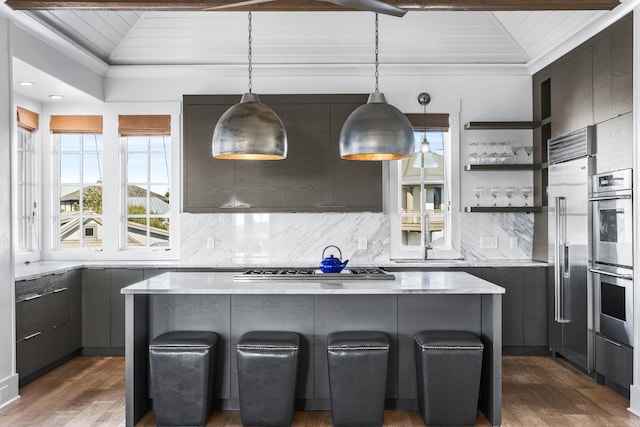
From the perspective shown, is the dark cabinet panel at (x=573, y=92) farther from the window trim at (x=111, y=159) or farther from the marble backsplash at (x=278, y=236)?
the window trim at (x=111, y=159)

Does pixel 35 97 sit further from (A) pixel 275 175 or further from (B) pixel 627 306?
(B) pixel 627 306

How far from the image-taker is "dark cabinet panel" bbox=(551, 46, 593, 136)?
4.79 meters

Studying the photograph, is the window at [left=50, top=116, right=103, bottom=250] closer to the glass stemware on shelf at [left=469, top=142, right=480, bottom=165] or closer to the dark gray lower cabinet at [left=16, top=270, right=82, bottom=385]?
the dark gray lower cabinet at [left=16, top=270, right=82, bottom=385]

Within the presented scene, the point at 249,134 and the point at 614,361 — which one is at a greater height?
the point at 249,134

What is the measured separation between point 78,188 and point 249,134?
3441mm

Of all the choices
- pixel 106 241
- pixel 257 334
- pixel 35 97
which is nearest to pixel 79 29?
pixel 35 97

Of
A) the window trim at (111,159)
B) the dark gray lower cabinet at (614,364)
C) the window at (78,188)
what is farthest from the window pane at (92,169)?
the dark gray lower cabinet at (614,364)

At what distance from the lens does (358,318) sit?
13.0ft

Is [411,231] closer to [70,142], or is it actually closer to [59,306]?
[59,306]

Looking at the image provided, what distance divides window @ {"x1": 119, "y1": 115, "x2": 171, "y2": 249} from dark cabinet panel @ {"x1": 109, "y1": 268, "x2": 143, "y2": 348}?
0.75 metres

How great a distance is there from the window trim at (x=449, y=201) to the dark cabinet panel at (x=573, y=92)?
1.01m


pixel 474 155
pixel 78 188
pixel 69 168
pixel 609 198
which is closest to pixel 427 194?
pixel 474 155

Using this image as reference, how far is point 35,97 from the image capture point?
230 inches

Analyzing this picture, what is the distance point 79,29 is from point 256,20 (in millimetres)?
1644
